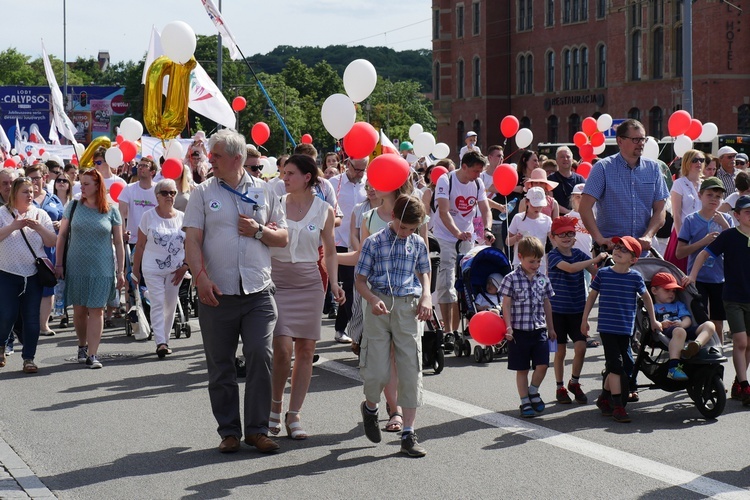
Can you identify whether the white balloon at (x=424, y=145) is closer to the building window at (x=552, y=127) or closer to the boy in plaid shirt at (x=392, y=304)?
the boy in plaid shirt at (x=392, y=304)

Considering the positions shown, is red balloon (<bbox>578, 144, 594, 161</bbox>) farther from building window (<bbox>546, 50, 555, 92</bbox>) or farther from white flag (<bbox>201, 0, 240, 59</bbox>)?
building window (<bbox>546, 50, 555, 92</bbox>)

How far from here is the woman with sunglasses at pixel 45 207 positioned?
1346cm

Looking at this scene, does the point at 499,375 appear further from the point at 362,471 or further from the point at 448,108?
the point at 448,108

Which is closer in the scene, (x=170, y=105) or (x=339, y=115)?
(x=339, y=115)

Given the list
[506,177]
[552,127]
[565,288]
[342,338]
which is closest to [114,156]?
[342,338]

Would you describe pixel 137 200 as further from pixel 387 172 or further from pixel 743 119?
pixel 743 119

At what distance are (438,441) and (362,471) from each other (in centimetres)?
89

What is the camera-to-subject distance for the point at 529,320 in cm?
847

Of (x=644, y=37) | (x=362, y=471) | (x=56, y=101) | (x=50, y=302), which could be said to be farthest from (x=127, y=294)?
(x=644, y=37)

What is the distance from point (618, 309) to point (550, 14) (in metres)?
64.6

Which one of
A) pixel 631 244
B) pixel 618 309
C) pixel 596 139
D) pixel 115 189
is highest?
pixel 596 139

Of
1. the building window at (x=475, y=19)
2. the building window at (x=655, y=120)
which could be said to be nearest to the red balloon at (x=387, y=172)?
the building window at (x=655, y=120)

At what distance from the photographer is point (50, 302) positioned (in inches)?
553

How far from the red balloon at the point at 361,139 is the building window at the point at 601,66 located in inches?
2259
